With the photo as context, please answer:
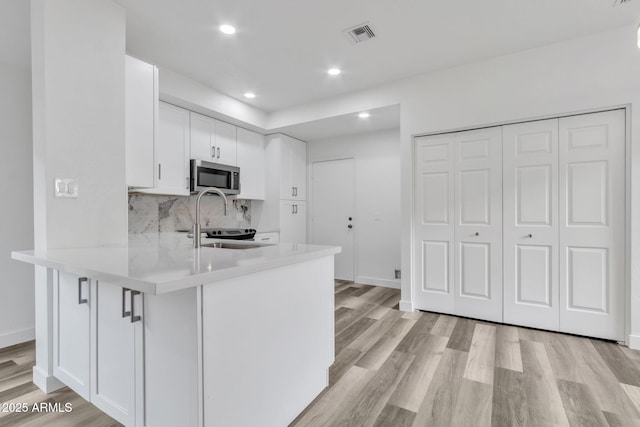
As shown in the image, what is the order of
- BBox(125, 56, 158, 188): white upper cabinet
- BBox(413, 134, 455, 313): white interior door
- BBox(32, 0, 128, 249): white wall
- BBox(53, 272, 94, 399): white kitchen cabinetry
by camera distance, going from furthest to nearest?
1. BBox(413, 134, 455, 313): white interior door
2. BBox(125, 56, 158, 188): white upper cabinet
3. BBox(32, 0, 128, 249): white wall
4. BBox(53, 272, 94, 399): white kitchen cabinetry

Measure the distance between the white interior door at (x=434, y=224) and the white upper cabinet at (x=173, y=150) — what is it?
2613mm

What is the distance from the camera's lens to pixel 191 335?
1.01 meters

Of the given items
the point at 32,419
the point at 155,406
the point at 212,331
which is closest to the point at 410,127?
the point at 212,331

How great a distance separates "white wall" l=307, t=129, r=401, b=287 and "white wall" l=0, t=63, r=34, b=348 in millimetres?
3659

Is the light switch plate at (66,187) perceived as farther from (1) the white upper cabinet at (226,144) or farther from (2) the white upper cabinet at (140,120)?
(1) the white upper cabinet at (226,144)

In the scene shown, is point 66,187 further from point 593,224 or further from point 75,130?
point 593,224

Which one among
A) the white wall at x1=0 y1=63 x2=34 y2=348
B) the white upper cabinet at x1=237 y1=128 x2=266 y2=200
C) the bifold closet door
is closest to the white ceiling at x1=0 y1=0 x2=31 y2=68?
the white wall at x1=0 y1=63 x2=34 y2=348

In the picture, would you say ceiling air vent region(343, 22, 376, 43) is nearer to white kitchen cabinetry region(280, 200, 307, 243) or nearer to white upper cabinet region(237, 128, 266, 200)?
white upper cabinet region(237, 128, 266, 200)

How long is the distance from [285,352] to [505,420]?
1.21 m

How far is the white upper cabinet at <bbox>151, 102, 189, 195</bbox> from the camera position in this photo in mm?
3168

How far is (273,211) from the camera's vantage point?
177 inches

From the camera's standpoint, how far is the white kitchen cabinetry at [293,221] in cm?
452

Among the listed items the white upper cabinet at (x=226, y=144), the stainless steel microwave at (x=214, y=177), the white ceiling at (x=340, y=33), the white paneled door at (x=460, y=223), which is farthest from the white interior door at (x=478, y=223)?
the white upper cabinet at (x=226, y=144)

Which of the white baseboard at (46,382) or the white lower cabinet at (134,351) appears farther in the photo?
the white baseboard at (46,382)
